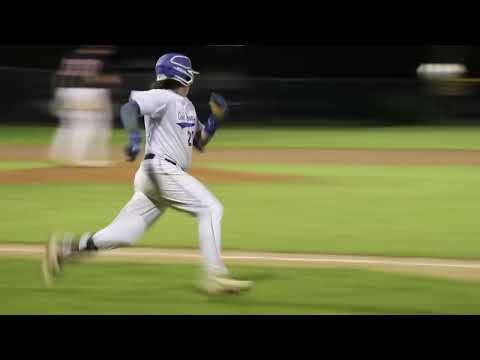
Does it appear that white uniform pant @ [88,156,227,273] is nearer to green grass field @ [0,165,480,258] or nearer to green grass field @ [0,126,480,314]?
green grass field @ [0,126,480,314]

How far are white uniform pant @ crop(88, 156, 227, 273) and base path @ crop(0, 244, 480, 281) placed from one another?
147cm

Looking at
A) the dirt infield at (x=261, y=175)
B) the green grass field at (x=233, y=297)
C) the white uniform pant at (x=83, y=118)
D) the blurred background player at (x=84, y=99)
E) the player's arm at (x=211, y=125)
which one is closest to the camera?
the green grass field at (x=233, y=297)

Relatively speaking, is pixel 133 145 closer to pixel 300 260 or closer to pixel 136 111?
pixel 136 111

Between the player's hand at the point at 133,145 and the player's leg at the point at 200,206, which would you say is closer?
the player's hand at the point at 133,145

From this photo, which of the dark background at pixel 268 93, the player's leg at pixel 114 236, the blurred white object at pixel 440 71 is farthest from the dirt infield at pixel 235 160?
the blurred white object at pixel 440 71

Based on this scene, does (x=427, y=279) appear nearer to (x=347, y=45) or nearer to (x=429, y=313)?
(x=429, y=313)

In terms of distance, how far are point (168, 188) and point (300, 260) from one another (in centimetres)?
205

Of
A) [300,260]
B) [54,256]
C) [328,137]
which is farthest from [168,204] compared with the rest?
[328,137]

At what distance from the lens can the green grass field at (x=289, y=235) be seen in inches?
263

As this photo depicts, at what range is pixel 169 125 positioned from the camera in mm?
6836

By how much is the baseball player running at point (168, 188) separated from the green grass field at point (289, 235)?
31 centimetres

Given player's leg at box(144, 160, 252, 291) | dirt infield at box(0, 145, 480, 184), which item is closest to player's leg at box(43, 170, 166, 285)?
player's leg at box(144, 160, 252, 291)

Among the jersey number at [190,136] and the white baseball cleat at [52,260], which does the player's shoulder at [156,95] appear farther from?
the white baseball cleat at [52,260]

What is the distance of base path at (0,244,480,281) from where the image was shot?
26.0ft
